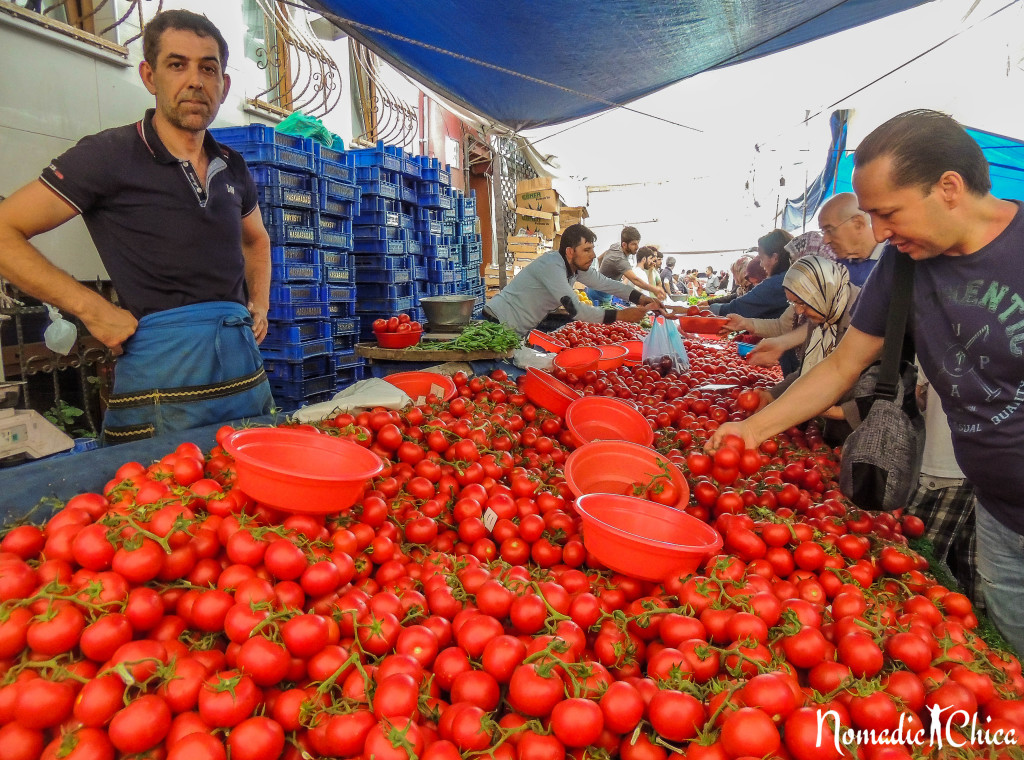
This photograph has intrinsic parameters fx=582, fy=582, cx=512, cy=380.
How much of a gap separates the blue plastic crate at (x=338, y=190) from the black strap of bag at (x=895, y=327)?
434 cm

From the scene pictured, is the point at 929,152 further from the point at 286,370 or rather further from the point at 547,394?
the point at 286,370

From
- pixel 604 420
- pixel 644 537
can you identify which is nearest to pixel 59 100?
pixel 604 420

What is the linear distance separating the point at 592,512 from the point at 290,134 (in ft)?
14.6

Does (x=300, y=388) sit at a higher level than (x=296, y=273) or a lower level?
lower

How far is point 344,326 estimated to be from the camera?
5.31 meters

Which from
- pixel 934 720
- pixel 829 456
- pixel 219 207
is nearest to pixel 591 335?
pixel 829 456

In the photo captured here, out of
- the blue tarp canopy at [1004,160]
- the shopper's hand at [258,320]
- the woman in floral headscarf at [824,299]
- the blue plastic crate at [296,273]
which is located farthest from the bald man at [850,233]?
the blue plastic crate at [296,273]

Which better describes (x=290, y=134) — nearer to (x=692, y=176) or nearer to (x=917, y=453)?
(x=917, y=453)

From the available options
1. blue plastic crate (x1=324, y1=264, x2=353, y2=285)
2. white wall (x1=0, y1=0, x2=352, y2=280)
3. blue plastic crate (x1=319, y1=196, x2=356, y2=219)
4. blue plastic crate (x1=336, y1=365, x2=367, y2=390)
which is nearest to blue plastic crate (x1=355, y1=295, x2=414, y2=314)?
blue plastic crate (x1=324, y1=264, x2=353, y2=285)

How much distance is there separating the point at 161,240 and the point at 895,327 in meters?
2.49

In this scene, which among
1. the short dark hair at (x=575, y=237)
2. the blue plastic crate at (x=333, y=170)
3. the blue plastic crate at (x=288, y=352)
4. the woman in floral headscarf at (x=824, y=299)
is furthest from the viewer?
the short dark hair at (x=575, y=237)

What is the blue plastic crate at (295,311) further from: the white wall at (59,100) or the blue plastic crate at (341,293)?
the white wall at (59,100)

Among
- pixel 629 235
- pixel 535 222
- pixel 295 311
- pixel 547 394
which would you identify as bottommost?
pixel 547 394

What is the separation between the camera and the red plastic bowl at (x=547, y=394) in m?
3.03
